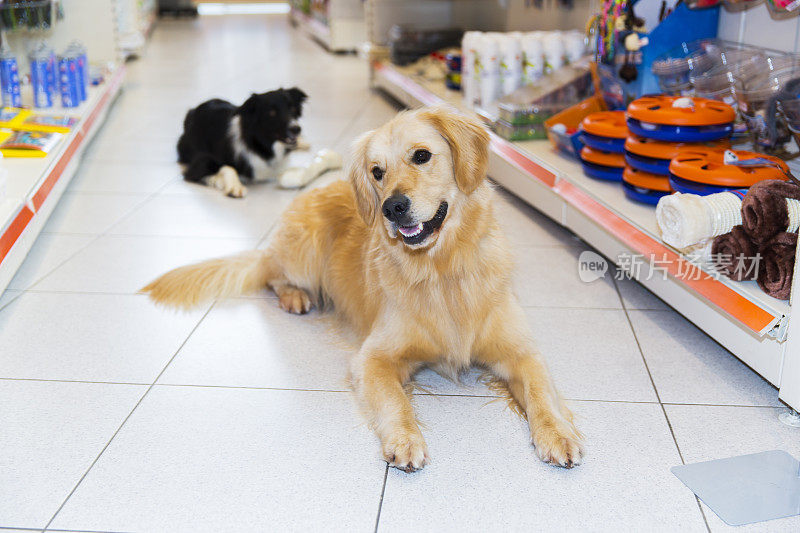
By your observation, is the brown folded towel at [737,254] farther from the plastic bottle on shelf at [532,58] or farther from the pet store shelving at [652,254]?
the plastic bottle on shelf at [532,58]

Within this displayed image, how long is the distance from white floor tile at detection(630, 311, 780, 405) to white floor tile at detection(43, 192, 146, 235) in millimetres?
2627

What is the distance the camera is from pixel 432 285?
7.27 feet

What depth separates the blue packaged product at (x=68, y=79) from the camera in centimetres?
466

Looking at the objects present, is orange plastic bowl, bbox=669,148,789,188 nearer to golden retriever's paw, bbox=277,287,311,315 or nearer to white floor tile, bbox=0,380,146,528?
golden retriever's paw, bbox=277,287,311,315

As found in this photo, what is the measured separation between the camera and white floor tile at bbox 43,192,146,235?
372 cm

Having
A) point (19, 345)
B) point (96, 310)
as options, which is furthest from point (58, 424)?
point (96, 310)

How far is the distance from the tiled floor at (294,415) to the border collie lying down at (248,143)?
2.91 feet

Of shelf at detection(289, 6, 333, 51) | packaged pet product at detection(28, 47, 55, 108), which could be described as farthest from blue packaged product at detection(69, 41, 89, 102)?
shelf at detection(289, 6, 333, 51)

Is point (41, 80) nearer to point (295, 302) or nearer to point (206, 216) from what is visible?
point (206, 216)

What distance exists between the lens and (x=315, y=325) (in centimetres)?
275

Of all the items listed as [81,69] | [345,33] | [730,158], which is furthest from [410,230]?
[345,33]

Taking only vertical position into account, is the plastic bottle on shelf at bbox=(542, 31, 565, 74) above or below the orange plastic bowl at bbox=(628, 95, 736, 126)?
above

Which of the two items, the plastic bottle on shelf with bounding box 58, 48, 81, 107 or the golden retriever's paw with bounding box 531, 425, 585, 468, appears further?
the plastic bottle on shelf with bounding box 58, 48, 81, 107

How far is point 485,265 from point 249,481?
3.00ft
